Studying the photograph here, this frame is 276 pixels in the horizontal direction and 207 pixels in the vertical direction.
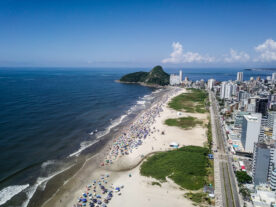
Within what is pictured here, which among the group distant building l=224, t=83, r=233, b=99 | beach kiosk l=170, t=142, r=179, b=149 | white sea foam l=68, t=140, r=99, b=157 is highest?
distant building l=224, t=83, r=233, b=99

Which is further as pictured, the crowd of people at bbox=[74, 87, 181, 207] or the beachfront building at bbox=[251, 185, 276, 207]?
the crowd of people at bbox=[74, 87, 181, 207]

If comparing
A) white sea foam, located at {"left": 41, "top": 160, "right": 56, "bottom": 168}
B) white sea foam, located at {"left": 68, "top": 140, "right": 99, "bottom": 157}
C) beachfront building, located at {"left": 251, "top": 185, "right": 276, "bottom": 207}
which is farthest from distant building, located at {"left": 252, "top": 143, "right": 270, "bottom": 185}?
white sea foam, located at {"left": 41, "top": 160, "right": 56, "bottom": 168}

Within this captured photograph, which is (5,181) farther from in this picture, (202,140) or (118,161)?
(202,140)

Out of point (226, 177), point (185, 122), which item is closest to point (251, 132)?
point (226, 177)

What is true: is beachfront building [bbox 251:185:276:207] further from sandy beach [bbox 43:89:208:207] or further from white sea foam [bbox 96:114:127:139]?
white sea foam [bbox 96:114:127:139]

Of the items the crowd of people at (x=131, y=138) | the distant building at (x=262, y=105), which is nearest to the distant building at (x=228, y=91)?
the distant building at (x=262, y=105)

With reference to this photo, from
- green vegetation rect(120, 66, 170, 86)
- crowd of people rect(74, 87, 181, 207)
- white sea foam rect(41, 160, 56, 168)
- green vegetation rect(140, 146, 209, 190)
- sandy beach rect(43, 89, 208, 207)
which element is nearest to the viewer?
sandy beach rect(43, 89, 208, 207)

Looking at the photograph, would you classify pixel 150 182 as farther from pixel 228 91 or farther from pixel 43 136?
pixel 228 91
